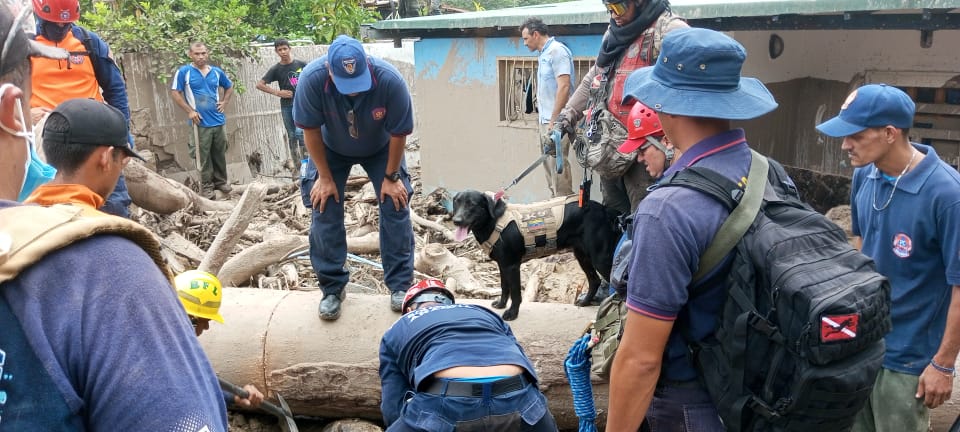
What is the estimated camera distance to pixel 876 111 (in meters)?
3.11

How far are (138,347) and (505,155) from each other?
9.65m

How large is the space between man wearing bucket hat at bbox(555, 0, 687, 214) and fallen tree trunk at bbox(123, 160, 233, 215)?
4.87 metres

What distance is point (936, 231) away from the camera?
9.95 feet

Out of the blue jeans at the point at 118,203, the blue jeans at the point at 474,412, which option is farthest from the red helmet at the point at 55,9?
the blue jeans at the point at 474,412

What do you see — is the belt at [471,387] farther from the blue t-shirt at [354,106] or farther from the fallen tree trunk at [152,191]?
the fallen tree trunk at [152,191]

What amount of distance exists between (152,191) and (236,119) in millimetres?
6471

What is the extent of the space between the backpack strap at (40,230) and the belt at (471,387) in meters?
2.18

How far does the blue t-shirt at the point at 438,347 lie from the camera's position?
3.41 m

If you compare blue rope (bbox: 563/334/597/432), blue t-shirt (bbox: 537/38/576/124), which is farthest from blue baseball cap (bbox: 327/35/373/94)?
blue t-shirt (bbox: 537/38/576/124)

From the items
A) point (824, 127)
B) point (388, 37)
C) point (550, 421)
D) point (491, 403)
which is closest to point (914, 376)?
point (824, 127)

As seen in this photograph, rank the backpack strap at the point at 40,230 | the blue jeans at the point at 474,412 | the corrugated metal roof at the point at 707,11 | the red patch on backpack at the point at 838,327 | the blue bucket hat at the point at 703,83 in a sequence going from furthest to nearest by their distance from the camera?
the corrugated metal roof at the point at 707,11 → the blue jeans at the point at 474,412 → the blue bucket hat at the point at 703,83 → the red patch on backpack at the point at 838,327 → the backpack strap at the point at 40,230

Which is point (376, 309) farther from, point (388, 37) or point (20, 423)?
point (388, 37)

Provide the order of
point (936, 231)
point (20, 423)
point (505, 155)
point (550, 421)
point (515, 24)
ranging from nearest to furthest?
point (20, 423) < point (936, 231) < point (550, 421) < point (515, 24) < point (505, 155)

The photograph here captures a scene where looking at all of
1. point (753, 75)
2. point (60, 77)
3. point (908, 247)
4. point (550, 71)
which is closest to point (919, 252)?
point (908, 247)
